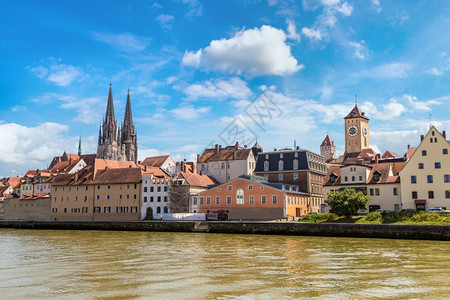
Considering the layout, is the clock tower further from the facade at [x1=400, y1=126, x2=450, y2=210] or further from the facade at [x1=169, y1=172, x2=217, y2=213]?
the facade at [x1=400, y1=126, x2=450, y2=210]

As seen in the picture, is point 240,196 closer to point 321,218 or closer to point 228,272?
point 321,218

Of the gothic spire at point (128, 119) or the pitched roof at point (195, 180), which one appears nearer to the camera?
the pitched roof at point (195, 180)

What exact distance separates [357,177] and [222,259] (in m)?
41.1

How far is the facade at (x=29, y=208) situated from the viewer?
281 ft

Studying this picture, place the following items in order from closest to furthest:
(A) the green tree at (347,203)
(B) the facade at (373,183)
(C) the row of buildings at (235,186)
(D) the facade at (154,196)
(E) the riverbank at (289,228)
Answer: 1. (E) the riverbank at (289,228)
2. (A) the green tree at (347,203)
3. (C) the row of buildings at (235,186)
4. (B) the facade at (373,183)
5. (D) the facade at (154,196)

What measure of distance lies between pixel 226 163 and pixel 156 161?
17.6m

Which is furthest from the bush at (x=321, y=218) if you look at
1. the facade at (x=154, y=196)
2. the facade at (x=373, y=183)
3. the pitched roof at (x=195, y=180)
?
the facade at (x=154, y=196)

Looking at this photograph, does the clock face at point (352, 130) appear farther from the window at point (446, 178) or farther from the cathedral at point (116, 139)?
the window at point (446, 178)

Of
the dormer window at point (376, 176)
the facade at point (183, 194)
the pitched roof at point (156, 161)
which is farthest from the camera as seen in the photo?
the pitched roof at point (156, 161)

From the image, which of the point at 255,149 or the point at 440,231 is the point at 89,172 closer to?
the point at 255,149

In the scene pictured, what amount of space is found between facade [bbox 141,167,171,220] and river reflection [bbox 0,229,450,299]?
3744 cm

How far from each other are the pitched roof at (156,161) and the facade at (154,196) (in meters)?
21.7

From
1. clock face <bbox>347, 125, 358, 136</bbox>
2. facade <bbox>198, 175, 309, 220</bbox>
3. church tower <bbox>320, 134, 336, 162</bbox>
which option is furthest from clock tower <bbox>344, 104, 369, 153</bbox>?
facade <bbox>198, 175, 309, 220</bbox>

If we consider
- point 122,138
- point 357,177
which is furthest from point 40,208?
point 122,138
